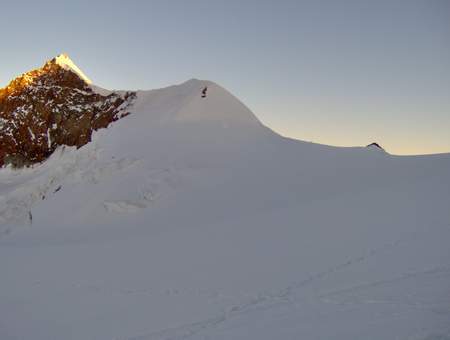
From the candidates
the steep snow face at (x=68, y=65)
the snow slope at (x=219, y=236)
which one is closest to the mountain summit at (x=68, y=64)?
the steep snow face at (x=68, y=65)

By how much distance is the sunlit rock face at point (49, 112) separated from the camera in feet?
104

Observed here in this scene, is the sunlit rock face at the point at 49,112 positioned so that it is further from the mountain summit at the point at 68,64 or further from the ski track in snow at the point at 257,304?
the ski track in snow at the point at 257,304

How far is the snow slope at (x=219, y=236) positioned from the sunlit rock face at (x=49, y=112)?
1663mm

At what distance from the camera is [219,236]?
15.8 m

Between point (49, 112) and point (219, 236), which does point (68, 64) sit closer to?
point (49, 112)

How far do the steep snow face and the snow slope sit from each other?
28.8 feet

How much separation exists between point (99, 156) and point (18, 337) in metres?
18.3

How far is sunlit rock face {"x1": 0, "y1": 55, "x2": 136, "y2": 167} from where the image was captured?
1254 inches

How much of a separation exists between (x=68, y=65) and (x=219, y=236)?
29.3 meters

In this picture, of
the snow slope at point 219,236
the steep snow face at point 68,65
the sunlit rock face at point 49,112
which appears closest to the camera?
the snow slope at point 219,236

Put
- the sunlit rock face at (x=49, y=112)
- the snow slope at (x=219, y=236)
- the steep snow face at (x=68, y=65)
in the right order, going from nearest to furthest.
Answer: the snow slope at (x=219, y=236) → the sunlit rock face at (x=49, y=112) → the steep snow face at (x=68, y=65)

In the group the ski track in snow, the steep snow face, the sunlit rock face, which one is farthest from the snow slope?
the steep snow face

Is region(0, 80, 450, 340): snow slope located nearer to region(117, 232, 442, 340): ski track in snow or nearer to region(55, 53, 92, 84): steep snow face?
region(117, 232, 442, 340): ski track in snow

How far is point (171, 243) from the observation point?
1609cm
